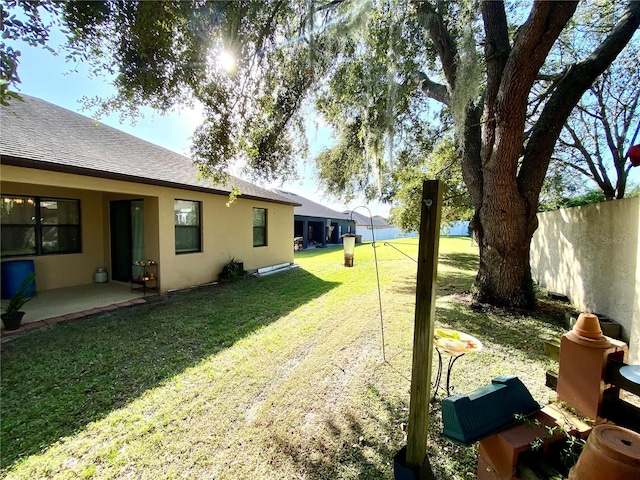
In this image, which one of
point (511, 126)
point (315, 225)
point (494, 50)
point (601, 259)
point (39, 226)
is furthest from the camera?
point (315, 225)

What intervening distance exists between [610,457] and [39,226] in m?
8.86

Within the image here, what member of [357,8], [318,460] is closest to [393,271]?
[357,8]

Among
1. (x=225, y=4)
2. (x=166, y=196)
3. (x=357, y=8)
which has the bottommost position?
(x=166, y=196)

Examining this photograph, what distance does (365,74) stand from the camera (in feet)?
15.7

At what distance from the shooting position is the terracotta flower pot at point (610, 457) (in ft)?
2.68

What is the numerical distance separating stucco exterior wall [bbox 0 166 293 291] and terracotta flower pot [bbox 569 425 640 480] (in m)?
6.67

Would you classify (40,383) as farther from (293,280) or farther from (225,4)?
(293,280)

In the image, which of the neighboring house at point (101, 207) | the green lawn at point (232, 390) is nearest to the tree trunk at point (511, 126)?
the green lawn at point (232, 390)

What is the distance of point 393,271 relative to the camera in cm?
1037

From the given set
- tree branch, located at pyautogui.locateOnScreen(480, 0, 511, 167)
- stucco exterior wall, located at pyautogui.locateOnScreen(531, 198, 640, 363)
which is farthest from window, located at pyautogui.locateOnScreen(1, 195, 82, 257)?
stucco exterior wall, located at pyautogui.locateOnScreen(531, 198, 640, 363)

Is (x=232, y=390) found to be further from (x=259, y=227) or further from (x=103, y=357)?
(x=259, y=227)

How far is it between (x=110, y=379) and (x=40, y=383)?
0.66 metres

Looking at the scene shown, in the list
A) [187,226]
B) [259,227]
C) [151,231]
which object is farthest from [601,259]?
[259,227]

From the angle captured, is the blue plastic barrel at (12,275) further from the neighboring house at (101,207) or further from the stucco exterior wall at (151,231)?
the stucco exterior wall at (151,231)
